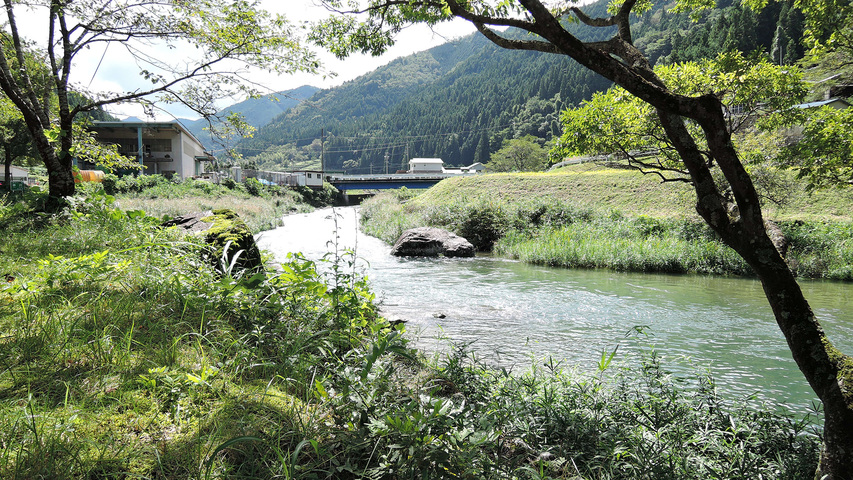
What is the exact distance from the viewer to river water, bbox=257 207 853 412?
6.48 m

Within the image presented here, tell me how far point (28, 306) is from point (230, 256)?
A: 265 cm

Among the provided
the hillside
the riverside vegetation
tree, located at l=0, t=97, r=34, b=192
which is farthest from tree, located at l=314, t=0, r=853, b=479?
tree, located at l=0, t=97, r=34, b=192

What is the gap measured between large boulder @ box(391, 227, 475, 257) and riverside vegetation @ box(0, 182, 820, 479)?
13.5 m

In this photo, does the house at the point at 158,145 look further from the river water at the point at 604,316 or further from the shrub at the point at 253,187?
the river water at the point at 604,316

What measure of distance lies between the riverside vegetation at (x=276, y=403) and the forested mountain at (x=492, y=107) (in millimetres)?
79278

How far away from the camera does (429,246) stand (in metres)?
18.9

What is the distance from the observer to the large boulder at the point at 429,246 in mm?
18750

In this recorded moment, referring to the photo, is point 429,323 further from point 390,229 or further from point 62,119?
point 390,229

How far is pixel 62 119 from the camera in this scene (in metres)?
9.39

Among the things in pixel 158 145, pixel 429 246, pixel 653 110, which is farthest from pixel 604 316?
pixel 158 145

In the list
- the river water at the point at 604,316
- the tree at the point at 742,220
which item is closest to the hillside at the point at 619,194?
the river water at the point at 604,316

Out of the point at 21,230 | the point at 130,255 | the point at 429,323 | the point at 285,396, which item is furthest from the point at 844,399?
the point at 21,230

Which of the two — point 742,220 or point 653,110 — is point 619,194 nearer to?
point 653,110

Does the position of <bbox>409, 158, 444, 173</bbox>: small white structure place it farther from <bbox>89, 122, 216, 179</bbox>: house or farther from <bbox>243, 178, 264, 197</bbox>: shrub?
<bbox>243, 178, 264, 197</bbox>: shrub
